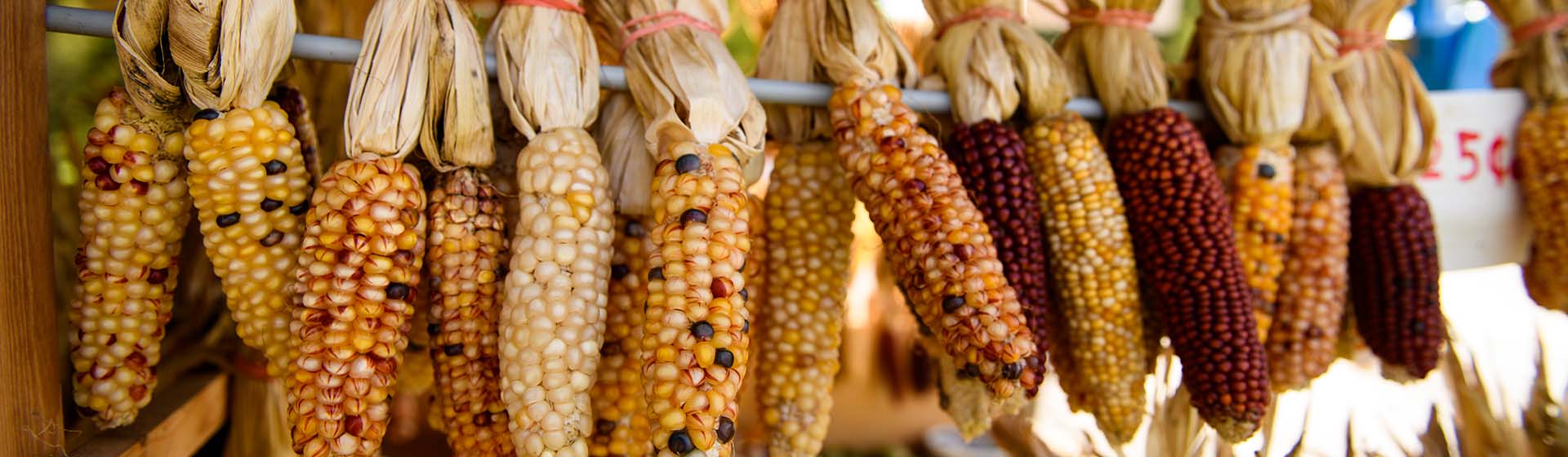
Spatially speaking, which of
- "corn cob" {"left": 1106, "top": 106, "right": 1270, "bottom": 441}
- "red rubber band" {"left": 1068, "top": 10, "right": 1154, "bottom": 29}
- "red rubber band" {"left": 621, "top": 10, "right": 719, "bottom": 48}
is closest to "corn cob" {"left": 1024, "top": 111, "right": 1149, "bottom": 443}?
"corn cob" {"left": 1106, "top": 106, "right": 1270, "bottom": 441}

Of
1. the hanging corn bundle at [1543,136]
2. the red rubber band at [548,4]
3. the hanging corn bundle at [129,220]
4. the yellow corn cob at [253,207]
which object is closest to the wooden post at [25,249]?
the hanging corn bundle at [129,220]

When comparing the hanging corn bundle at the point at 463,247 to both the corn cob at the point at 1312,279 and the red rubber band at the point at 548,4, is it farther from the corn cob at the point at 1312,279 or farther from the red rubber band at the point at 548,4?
the corn cob at the point at 1312,279

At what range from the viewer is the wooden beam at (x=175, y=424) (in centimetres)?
124

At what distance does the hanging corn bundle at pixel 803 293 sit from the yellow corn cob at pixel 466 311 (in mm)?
453

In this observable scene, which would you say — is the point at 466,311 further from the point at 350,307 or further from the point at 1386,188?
the point at 1386,188

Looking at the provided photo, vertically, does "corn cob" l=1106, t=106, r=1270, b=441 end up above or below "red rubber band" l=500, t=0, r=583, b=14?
below

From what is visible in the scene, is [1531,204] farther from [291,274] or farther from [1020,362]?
[291,274]

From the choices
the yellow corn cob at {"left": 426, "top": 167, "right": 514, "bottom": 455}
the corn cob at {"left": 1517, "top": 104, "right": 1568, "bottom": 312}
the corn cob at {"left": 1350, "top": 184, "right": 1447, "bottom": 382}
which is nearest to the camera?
the yellow corn cob at {"left": 426, "top": 167, "right": 514, "bottom": 455}

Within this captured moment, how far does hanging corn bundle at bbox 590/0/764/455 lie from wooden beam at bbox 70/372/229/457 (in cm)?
90

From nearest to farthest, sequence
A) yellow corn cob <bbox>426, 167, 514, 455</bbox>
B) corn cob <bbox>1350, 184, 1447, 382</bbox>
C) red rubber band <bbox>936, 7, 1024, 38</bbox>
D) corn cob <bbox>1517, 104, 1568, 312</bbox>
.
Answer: yellow corn cob <bbox>426, 167, 514, 455</bbox> → red rubber band <bbox>936, 7, 1024, 38</bbox> → corn cob <bbox>1350, 184, 1447, 382</bbox> → corn cob <bbox>1517, 104, 1568, 312</bbox>

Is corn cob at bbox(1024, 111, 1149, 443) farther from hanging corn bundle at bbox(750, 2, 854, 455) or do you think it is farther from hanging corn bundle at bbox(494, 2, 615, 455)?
hanging corn bundle at bbox(494, 2, 615, 455)

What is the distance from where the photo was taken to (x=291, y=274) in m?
1.09

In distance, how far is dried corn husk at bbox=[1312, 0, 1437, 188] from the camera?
165cm

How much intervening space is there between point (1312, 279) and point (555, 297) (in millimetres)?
1511
